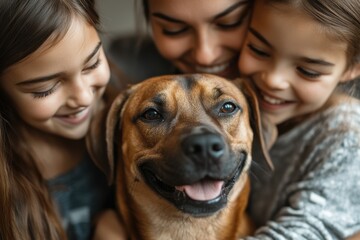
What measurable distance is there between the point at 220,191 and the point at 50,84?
2.41 ft

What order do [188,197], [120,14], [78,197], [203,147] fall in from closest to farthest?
[203,147] < [188,197] < [78,197] < [120,14]

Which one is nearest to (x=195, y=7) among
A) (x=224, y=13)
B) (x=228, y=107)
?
(x=224, y=13)

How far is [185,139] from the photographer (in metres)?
1.69

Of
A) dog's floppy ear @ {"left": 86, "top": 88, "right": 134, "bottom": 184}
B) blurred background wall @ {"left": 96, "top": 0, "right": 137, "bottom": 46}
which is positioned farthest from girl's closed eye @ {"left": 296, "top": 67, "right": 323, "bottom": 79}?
blurred background wall @ {"left": 96, "top": 0, "right": 137, "bottom": 46}

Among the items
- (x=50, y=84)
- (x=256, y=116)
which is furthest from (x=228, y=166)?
(x=50, y=84)

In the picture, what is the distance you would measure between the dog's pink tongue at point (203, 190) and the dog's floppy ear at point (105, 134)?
420 millimetres

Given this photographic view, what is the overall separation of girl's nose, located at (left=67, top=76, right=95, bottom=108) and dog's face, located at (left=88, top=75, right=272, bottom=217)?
0.12 meters

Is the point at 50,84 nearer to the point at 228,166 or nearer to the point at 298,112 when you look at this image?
the point at 228,166

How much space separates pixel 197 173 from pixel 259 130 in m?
0.51

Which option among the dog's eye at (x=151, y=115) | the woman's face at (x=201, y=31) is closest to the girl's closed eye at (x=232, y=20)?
the woman's face at (x=201, y=31)

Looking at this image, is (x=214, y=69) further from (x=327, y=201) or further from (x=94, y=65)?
(x=327, y=201)

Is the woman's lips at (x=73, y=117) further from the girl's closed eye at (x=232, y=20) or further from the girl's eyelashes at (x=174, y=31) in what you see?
the girl's closed eye at (x=232, y=20)

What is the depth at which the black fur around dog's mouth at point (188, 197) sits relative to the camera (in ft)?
5.83

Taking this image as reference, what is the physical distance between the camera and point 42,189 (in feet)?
7.18
